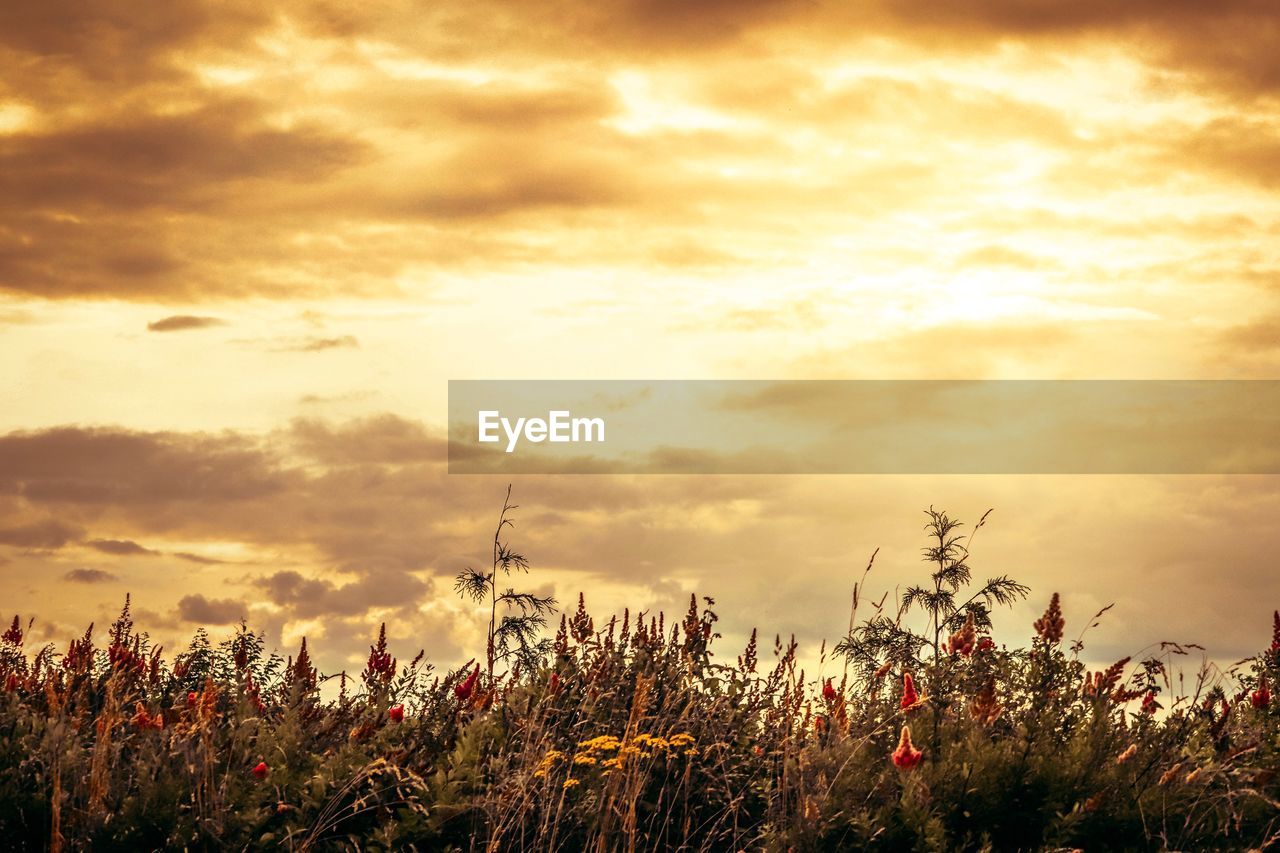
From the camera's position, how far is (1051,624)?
751cm

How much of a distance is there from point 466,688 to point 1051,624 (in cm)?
383

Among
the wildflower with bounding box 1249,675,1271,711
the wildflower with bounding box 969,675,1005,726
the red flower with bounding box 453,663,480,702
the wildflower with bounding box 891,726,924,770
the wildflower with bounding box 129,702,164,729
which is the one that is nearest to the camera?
the wildflower with bounding box 891,726,924,770

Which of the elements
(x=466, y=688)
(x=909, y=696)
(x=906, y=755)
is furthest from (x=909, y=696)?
(x=466, y=688)

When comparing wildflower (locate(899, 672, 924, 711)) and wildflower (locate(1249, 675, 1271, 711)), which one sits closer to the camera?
wildflower (locate(899, 672, 924, 711))

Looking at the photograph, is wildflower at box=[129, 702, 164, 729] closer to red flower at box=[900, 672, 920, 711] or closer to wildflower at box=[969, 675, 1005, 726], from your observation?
red flower at box=[900, 672, 920, 711]

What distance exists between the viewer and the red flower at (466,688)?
842cm

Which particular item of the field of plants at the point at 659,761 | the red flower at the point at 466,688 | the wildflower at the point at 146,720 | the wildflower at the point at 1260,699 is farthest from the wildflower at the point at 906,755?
the wildflower at the point at 146,720

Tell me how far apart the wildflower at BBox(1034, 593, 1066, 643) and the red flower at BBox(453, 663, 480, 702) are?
3722 millimetres

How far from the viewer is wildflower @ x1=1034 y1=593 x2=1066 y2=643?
749cm

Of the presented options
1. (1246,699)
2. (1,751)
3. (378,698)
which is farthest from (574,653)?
(1246,699)

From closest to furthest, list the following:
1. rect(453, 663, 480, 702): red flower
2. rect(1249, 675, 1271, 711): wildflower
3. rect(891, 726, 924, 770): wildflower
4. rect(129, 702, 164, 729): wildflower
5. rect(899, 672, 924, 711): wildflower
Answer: rect(891, 726, 924, 770): wildflower → rect(899, 672, 924, 711): wildflower → rect(129, 702, 164, 729): wildflower → rect(453, 663, 480, 702): red flower → rect(1249, 675, 1271, 711): wildflower

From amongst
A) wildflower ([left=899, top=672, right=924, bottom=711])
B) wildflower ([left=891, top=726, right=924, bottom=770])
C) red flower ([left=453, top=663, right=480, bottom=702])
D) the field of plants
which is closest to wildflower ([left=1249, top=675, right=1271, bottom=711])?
the field of plants

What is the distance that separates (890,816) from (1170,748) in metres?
2.13

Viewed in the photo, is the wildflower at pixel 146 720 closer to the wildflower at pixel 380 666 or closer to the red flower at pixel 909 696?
the wildflower at pixel 380 666
